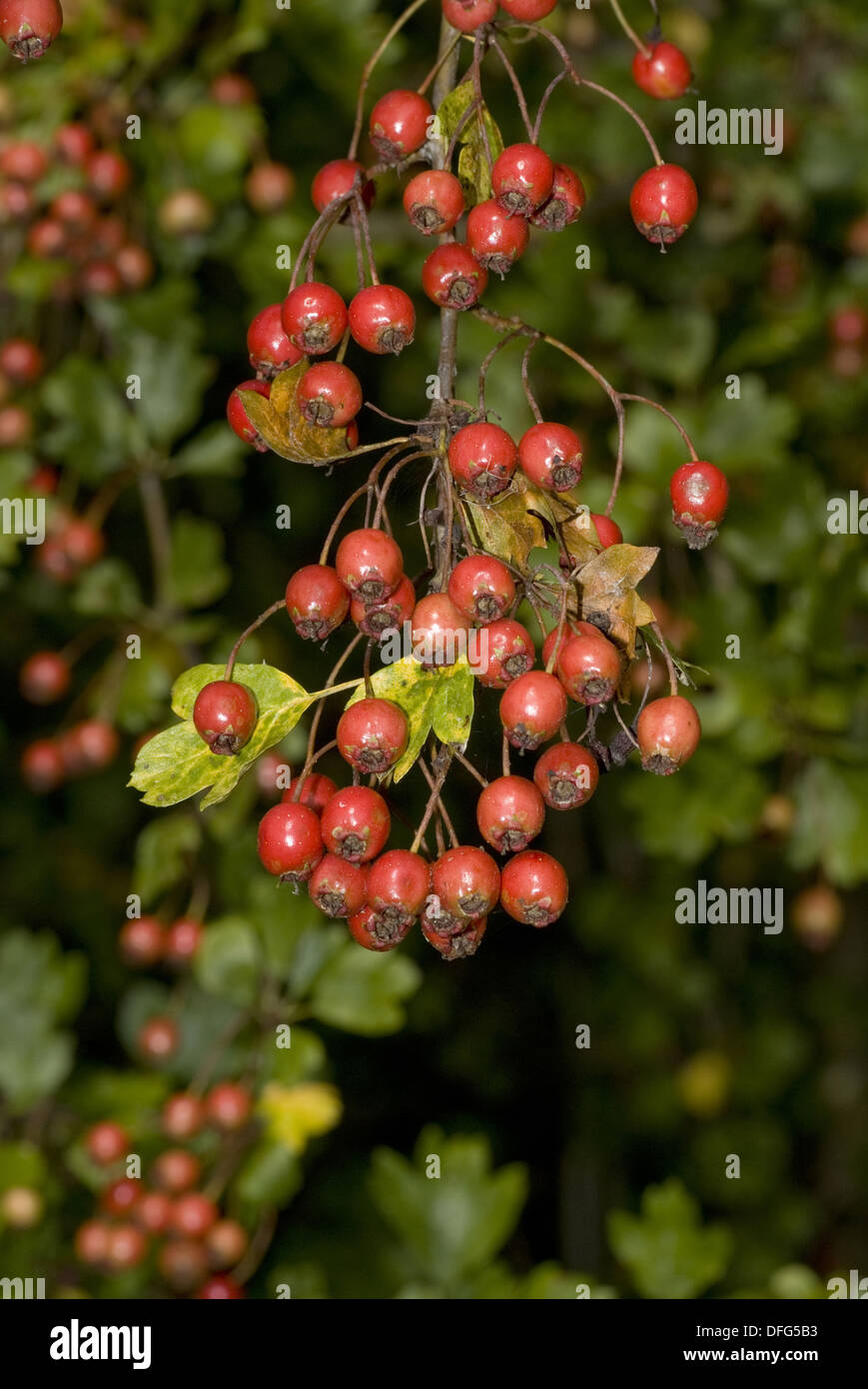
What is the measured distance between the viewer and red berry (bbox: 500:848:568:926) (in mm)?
925

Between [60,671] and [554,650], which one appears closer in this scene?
[554,650]

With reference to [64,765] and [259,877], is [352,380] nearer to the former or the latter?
[259,877]

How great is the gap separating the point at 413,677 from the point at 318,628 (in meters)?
0.08

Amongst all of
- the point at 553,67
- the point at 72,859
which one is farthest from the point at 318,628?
the point at 72,859

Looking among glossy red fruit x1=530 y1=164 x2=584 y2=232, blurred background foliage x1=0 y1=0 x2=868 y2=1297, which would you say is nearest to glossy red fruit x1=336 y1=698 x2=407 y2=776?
glossy red fruit x1=530 y1=164 x2=584 y2=232

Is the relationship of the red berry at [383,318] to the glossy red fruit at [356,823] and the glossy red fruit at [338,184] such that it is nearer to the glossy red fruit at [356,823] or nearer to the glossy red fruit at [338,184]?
the glossy red fruit at [338,184]

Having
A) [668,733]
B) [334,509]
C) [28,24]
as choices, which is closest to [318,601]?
[668,733]

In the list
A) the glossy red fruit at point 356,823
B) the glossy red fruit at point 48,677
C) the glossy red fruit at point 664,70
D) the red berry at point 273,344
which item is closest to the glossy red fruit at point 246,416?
the red berry at point 273,344

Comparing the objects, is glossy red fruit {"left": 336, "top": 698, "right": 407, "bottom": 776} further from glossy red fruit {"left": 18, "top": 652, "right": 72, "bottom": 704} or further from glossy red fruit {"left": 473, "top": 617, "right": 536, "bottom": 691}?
glossy red fruit {"left": 18, "top": 652, "right": 72, "bottom": 704}

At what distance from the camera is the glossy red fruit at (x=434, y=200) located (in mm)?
953

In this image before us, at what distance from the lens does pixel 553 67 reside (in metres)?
2.33

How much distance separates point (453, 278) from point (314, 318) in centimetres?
11

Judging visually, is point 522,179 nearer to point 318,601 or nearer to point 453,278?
point 453,278

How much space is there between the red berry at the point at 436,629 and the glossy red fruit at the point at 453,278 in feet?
0.71
